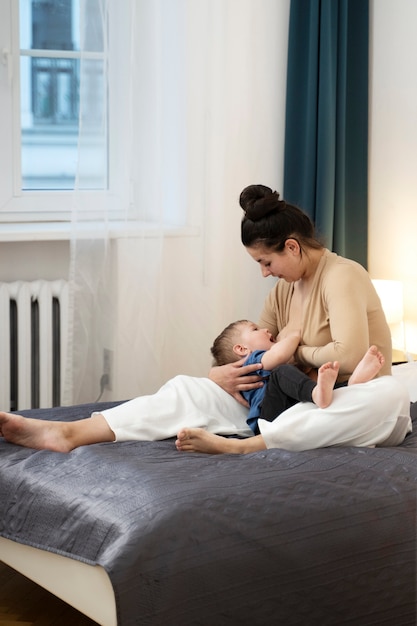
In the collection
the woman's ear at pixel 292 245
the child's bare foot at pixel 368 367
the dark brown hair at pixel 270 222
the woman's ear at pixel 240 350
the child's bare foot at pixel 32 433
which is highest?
the dark brown hair at pixel 270 222

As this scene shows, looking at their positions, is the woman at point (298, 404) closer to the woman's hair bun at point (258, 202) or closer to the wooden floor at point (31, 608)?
the woman's hair bun at point (258, 202)

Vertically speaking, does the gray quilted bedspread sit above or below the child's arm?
below

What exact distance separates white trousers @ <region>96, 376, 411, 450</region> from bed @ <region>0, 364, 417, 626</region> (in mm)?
103

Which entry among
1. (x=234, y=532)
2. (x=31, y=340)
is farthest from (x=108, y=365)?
(x=234, y=532)

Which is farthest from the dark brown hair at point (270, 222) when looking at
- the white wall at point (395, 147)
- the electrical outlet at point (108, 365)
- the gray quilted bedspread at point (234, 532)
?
the white wall at point (395, 147)

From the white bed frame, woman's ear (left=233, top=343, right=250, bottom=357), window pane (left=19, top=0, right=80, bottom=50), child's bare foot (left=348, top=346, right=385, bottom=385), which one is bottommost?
the white bed frame

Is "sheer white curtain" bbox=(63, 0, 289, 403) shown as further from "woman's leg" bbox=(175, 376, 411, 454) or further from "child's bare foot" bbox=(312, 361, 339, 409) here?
"child's bare foot" bbox=(312, 361, 339, 409)

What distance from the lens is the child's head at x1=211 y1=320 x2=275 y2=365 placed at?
2646 millimetres

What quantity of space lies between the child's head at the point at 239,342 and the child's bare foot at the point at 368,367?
39 centimetres

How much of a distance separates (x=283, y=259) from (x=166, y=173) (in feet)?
3.66

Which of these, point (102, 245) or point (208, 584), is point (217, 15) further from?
point (208, 584)

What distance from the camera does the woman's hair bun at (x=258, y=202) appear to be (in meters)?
2.52

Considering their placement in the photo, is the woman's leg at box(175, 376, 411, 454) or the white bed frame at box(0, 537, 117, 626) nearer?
the white bed frame at box(0, 537, 117, 626)

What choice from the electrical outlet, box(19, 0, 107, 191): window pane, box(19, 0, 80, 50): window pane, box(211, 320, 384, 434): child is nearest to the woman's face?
box(211, 320, 384, 434): child
